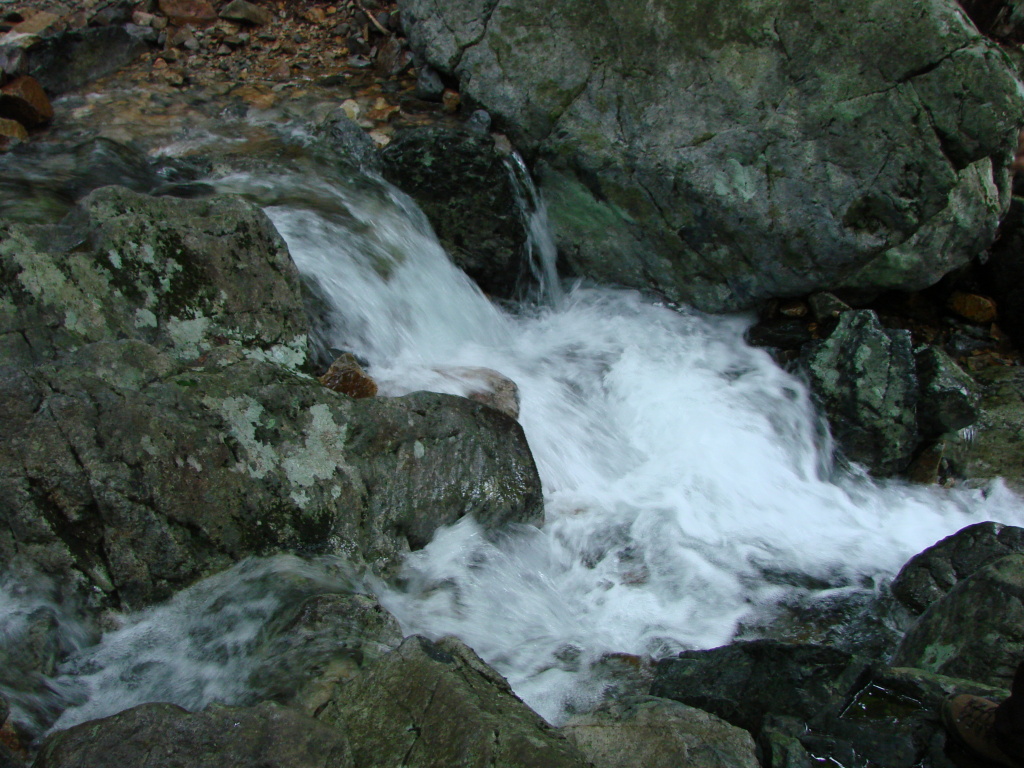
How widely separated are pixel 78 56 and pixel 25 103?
1.22 m

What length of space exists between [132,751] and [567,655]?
210cm

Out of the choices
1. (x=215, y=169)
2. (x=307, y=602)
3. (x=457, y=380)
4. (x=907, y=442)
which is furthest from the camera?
(x=215, y=169)

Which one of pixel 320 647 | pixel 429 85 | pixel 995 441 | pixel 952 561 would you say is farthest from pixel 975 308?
pixel 320 647

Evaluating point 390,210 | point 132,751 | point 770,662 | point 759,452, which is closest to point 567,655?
point 770,662

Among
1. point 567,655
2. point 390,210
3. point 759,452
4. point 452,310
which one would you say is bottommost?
point 567,655

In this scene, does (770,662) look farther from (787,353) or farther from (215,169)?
(215,169)

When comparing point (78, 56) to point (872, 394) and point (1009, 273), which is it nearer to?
point (872, 394)

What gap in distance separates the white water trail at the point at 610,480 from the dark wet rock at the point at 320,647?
1.90ft

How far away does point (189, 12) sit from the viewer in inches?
329

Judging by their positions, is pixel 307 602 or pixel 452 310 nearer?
pixel 307 602

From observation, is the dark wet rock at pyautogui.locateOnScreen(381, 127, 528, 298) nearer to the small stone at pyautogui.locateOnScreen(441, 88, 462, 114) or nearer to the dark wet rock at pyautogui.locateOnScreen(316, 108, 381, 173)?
the dark wet rock at pyautogui.locateOnScreen(316, 108, 381, 173)

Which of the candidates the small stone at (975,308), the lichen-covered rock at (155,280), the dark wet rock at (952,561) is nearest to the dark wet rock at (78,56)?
the lichen-covered rock at (155,280)

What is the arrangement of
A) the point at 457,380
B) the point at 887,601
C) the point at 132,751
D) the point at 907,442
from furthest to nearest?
the point at 907,442 < the point at 457,380 < the point at 887,601 < the point at 132,751

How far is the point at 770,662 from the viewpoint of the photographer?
3.07m
